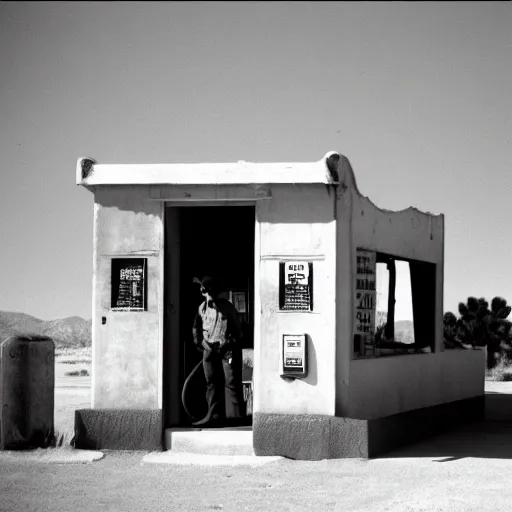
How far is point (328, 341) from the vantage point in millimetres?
11273

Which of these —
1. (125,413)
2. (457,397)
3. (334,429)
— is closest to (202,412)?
(125,413)

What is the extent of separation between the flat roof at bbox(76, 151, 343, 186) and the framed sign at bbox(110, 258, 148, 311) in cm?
90

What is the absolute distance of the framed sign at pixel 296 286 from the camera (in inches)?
448

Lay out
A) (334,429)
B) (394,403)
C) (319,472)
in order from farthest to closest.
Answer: (394,403) → (334,429) → (319,472)

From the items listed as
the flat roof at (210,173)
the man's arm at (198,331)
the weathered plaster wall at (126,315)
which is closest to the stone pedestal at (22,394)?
the weathered plaster wall at (126,315)

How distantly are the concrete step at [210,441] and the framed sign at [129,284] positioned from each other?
145 cm

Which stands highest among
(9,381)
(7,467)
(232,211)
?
(232,211)

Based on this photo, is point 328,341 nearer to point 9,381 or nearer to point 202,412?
point 202,412

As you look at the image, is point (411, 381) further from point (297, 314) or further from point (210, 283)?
point (210, 283)

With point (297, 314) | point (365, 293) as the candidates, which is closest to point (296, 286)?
point (297, 314)

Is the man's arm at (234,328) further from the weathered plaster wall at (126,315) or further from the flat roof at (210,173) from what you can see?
the flat roof at (210,173)

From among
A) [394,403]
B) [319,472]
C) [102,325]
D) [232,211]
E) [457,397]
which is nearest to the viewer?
[319,472]

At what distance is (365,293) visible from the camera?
12.3m

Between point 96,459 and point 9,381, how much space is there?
4.49ft
